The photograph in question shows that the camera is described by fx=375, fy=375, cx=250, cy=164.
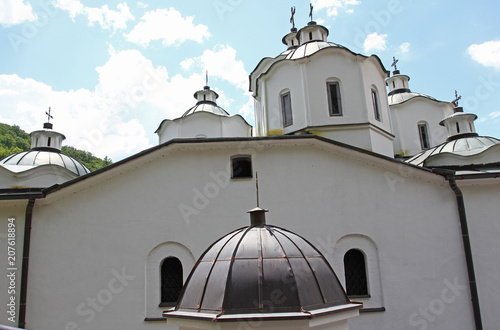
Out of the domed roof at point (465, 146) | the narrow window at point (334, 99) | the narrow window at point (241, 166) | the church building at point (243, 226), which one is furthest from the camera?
the narrow window at point (334, 99)

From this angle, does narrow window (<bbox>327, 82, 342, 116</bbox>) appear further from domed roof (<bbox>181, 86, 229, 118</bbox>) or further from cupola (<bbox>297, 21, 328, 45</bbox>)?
domed roof (<bbox>181, 86, 229, 118</bbox>)

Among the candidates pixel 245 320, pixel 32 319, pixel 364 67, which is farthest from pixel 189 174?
pixel 364 67

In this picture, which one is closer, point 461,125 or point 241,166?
point 241,166

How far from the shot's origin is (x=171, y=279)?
8.11 metres

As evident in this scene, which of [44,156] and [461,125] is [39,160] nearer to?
[44,156]

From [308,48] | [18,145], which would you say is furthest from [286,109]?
[18,145]

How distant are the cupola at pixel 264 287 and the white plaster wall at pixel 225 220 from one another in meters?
4.23

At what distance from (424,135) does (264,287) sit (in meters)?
14.1

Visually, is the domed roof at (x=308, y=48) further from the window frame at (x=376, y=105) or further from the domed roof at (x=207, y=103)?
the domed roof at (x=207, y=103)

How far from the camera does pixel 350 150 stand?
28.1 ft

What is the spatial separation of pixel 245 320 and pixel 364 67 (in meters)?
9.92

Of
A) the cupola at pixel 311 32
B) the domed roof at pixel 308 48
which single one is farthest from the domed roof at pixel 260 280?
the cupola at pixel 311 32

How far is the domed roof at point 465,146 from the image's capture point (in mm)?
10939

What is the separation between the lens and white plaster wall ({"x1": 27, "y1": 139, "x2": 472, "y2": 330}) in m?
7.72
